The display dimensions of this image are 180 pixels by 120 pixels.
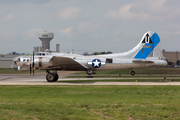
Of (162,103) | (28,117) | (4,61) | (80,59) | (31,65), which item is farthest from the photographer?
(4,61)

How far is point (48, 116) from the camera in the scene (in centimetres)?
1179

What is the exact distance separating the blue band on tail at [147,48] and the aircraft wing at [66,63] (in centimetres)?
879

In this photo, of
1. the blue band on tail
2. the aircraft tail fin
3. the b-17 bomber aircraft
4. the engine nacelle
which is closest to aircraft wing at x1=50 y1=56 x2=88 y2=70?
the b-17 bomber aircraft

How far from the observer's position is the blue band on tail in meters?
33.5

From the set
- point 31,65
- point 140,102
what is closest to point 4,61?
point 31,65

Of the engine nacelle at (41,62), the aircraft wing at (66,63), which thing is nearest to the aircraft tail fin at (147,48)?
the aircraft wing at (66,63)

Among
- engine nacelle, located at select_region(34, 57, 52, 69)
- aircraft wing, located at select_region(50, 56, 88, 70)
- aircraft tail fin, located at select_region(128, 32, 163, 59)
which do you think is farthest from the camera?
aircraft tail fin, located at select_region(128, 32, 163, 59)

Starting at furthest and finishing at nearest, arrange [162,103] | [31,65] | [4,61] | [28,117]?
[4,61] → [31,65] → [162,103] → [28,117]

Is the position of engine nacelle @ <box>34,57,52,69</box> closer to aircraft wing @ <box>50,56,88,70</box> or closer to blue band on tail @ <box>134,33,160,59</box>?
aircraft wing @ <box>50,56,88,70</box>

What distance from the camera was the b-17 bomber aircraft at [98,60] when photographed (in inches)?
1190

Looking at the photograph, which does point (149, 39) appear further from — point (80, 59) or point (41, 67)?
point (41, 67)

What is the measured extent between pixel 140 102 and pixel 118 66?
17329mm

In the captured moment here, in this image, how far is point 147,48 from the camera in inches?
1326

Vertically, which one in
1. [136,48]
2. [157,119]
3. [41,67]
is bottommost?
[157,119]
